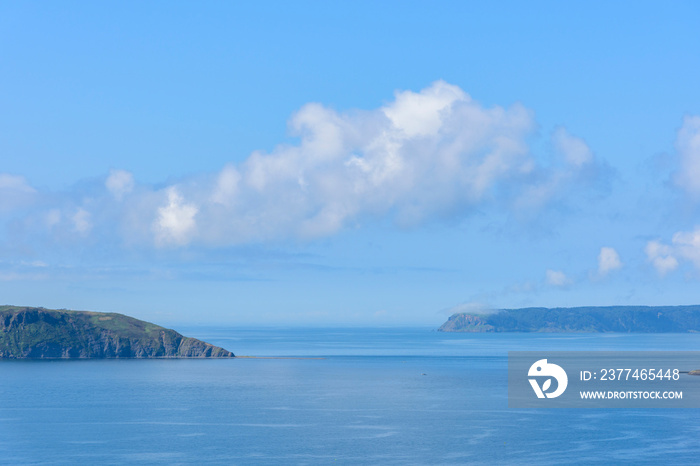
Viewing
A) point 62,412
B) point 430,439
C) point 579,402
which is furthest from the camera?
point 579,402

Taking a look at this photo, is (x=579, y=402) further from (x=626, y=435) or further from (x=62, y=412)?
(x=62, y=412)

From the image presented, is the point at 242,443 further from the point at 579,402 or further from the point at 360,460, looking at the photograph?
A: the point at 579,402

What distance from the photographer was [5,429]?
495 feet

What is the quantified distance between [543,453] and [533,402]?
63.0 m

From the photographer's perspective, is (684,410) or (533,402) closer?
(684,410)

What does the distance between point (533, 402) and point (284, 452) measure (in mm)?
83574

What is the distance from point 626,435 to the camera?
144m

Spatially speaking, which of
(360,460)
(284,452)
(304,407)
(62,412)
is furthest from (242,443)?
(62,412)

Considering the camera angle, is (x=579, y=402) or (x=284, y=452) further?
(x=579, y=402)

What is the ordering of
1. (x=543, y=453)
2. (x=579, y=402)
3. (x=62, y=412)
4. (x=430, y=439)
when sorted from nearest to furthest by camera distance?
(x=543, y=453)
(x=430, y=439)
(x=62, y=412)
(x=579, y=402)

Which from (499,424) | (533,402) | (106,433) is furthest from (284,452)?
(533,402)

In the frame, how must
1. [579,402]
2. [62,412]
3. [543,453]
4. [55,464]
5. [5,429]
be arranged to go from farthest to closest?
1. [579,402]
2. [62,412]
3. [5,429]
4. [543,453]
5. [55,464]

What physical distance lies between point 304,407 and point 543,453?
6919 cm

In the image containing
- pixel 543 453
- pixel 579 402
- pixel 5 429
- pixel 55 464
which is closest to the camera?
pixel 55 464
